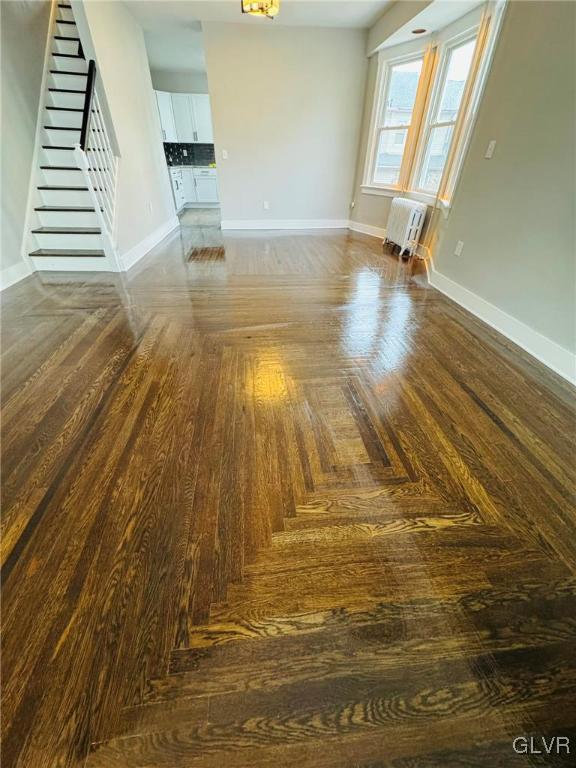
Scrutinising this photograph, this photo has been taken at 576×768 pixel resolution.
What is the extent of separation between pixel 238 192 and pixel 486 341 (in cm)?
467

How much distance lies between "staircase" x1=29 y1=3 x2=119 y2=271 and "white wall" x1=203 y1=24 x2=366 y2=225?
6.00 feet

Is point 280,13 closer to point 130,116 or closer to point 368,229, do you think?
point 130,116

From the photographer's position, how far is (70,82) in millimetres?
3760

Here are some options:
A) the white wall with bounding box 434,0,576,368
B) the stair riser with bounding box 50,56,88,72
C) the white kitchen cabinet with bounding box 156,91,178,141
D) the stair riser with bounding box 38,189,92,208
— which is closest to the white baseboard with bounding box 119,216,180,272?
the stair riser with bounding box 38,189,92,208

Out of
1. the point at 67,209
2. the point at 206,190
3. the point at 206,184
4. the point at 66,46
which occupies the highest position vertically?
the point at 66,46

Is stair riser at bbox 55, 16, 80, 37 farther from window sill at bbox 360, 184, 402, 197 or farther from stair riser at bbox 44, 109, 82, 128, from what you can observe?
window sill at bbox 360, 184, 402, 197

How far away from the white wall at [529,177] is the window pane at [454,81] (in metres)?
1.19

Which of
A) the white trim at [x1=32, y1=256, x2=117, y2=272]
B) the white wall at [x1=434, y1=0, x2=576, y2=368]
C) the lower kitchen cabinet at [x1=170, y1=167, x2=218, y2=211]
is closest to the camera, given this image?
the white wall at [x1=434, y1=0, x2=576, y2=368]

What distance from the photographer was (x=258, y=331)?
2449mm

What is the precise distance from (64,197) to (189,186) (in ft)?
16.0

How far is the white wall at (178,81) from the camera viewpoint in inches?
270

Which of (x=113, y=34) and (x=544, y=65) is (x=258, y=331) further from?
(x=113, y=34)

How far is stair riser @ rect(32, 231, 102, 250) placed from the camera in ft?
11.7

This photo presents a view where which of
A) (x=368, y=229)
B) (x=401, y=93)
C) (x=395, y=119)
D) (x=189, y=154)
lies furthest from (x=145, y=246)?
(x=189, y=154)
